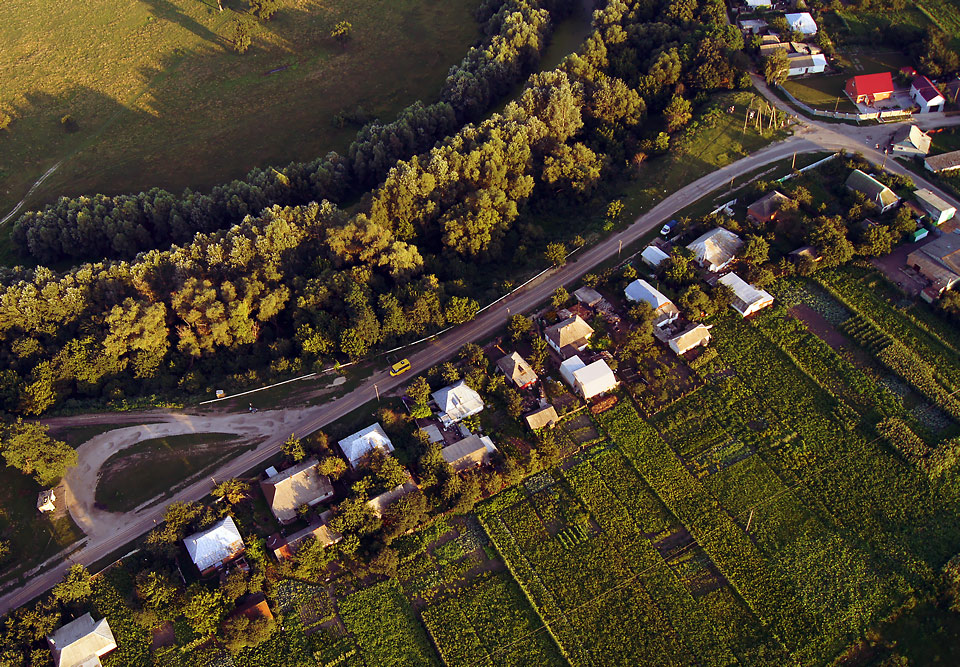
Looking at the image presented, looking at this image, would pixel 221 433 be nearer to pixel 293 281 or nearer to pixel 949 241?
pixel 293 281

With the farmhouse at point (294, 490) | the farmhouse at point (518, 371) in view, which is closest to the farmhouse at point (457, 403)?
the farmhouse at point (518, 371)

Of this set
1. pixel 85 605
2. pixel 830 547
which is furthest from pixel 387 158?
pixel 830 547

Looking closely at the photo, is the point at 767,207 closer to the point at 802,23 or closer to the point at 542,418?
the point at 542,418

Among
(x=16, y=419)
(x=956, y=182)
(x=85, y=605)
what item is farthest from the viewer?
(x=956, y=182)

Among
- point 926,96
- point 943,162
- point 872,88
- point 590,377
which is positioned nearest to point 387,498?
point 590,377

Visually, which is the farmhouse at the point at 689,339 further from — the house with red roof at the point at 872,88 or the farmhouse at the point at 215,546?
the house with red roof at the point at 872,88
